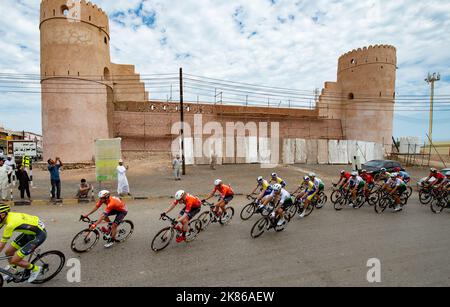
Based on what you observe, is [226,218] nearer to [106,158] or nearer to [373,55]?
[106,158]

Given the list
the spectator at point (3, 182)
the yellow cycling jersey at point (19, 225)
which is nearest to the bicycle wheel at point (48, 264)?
the yellow cycling jersey at point (19, 225)

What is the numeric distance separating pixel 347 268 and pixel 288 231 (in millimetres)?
2413

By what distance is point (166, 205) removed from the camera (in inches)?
401

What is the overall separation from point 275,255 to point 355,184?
20.4 feet

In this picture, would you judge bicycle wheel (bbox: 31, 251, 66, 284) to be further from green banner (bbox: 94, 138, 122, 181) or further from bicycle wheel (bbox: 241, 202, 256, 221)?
green banner (bbox: 94, 138, 122, 181)

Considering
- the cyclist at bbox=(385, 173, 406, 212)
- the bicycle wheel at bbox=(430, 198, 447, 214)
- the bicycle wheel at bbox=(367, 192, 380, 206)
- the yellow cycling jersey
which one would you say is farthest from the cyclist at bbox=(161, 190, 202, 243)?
the bicycle wheel at bbox=(430, 198, 447, 214)

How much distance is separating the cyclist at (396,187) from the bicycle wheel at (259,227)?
20.4ft

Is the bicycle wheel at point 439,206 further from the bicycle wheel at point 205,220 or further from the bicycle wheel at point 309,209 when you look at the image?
the bicycle wheel at point 205,220

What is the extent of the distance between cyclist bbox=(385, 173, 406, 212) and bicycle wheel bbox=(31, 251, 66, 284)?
36.3 feet

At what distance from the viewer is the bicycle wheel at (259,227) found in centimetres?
675

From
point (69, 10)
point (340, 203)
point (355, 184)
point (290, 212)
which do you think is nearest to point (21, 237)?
point (290, 212)
